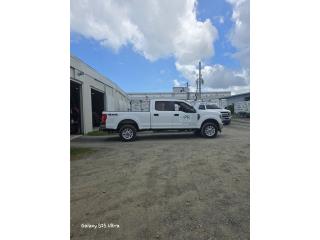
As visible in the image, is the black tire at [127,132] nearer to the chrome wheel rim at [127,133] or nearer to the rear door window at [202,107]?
the chrome wheel rim at [127,133]

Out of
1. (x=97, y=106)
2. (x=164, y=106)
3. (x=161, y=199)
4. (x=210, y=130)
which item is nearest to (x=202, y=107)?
(x=210, y=130)

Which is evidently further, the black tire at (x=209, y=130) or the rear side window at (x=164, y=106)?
the black tire at (x=209, y=130)

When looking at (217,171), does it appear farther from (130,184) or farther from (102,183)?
(102,183)

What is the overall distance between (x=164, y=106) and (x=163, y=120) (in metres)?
0.54

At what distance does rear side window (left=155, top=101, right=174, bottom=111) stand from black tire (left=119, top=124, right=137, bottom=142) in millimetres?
1201

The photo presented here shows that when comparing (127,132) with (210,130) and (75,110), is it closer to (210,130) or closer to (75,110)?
(210,130)

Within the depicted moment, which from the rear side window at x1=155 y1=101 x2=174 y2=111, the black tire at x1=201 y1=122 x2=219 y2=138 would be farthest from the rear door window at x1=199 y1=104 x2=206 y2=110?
the rear side window at x1=155 y1=101 x2=174 y2=111

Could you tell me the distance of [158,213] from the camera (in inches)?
94.3

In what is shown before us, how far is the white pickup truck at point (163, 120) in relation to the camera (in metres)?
8.02

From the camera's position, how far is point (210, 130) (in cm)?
854

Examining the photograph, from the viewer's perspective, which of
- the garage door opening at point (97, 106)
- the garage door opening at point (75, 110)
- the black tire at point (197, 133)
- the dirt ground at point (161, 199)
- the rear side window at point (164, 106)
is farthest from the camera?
the garage door opening at point (97, 106)

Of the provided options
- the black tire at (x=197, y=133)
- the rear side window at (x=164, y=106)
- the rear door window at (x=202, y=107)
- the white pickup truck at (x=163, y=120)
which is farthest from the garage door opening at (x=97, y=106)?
the black tire at (x=197, y=133)
